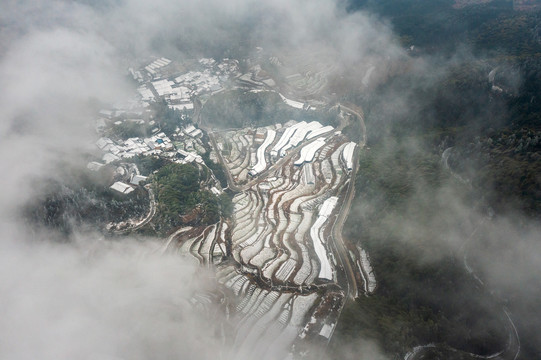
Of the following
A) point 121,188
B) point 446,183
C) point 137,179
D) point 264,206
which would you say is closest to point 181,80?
point 137,179

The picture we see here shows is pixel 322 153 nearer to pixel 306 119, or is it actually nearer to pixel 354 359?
pixel 306 119

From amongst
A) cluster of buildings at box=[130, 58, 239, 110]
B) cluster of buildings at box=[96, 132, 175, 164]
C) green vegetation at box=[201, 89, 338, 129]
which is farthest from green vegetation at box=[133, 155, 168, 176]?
cluster of buildings at box=[130, 58, 239, 110]

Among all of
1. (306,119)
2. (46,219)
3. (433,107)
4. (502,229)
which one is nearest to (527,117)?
(433,107)

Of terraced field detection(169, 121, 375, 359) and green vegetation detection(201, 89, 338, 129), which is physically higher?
green vegetation detection(201, 89, 338, 129)

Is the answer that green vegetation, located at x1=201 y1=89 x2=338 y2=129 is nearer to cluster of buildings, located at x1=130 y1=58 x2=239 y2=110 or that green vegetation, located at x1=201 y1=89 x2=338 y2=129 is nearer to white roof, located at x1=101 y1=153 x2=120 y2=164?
cluster of buildings, located at x1=130 y1=58 x2=239 y2=110

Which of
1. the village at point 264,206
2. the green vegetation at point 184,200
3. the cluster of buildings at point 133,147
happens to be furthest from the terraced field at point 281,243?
the cluster of buildings at point 133,147

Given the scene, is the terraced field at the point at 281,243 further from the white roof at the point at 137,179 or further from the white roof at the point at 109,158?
the white roof at the point at 109,158

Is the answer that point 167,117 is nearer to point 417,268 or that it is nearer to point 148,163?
point 148,163
